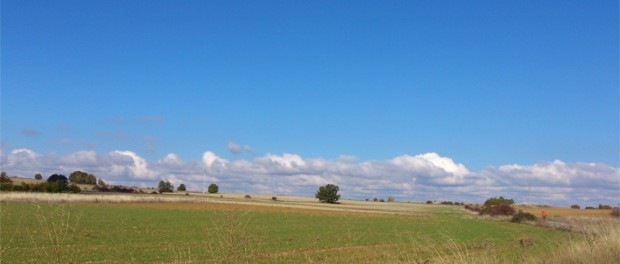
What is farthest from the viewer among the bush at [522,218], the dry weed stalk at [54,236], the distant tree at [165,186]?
the distant tree at [165,186]

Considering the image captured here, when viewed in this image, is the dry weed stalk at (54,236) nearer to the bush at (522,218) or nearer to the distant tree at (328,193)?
the bush at (522,218)

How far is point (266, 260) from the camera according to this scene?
24406 millimetres

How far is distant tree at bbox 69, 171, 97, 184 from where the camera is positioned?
187m

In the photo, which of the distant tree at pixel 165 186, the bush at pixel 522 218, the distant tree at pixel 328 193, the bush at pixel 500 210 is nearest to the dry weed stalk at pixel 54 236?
the bush at pixel 522 218

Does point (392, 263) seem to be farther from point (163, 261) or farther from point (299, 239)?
point (299, 239)

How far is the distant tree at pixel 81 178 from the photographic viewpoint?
18657 centimetres

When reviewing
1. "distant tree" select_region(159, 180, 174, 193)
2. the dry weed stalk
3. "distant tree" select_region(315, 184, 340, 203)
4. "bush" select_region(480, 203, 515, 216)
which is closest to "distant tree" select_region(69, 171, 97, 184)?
"distant tree" select_region(159, 180, 174, 193)

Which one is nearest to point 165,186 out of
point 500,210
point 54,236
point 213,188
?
point 213,188

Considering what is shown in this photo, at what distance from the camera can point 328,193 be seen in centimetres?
16112

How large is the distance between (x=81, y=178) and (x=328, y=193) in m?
89.2

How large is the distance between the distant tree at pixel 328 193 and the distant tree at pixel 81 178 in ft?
276

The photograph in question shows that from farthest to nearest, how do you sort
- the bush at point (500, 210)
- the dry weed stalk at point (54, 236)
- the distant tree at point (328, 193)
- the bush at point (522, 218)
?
the distant tree at point (328, 193) → the bush at point (500, 210) → the bush at point (522, 218) → the dry weed stalk at point (54, 236)

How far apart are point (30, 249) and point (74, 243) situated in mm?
3818

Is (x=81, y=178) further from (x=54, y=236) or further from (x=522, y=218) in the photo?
(x=54, y=236)
